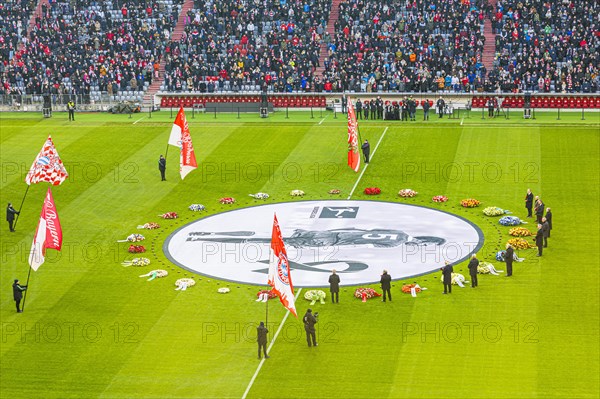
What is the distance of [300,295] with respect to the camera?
183ft

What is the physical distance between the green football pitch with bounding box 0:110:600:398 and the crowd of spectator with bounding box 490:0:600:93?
7.93m

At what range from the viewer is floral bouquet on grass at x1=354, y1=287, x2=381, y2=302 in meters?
55.2

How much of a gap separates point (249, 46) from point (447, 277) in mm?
51819

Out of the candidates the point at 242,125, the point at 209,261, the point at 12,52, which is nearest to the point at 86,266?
the point at 209,261

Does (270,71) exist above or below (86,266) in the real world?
above

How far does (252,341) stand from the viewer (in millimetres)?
50969

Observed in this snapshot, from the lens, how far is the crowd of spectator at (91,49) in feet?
334

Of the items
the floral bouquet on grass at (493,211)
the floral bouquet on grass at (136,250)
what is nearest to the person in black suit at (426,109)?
the floral bouquet on grass at (493,211)

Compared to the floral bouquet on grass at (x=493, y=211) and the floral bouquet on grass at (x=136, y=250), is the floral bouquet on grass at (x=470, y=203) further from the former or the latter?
the floral bouquet on grass at (x=136, y=250)

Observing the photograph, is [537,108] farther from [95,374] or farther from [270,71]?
[95,374]

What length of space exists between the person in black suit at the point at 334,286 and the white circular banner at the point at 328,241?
2279mm

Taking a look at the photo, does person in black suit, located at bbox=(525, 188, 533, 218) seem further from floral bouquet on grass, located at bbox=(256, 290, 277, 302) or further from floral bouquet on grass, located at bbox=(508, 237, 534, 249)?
floral bouquet on grass, located at bbox=(256, 290, 277, 302)

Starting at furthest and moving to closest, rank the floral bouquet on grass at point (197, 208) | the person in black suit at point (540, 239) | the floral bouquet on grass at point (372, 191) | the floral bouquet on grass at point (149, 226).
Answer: the floral bouquet on grass at point (372, 191)
the floral bouquet on grass at point (197, 208)
the floral bouquet on grass at point (149, 226)
the person in black suit at point (540, 239)

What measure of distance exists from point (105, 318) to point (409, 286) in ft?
46.4
